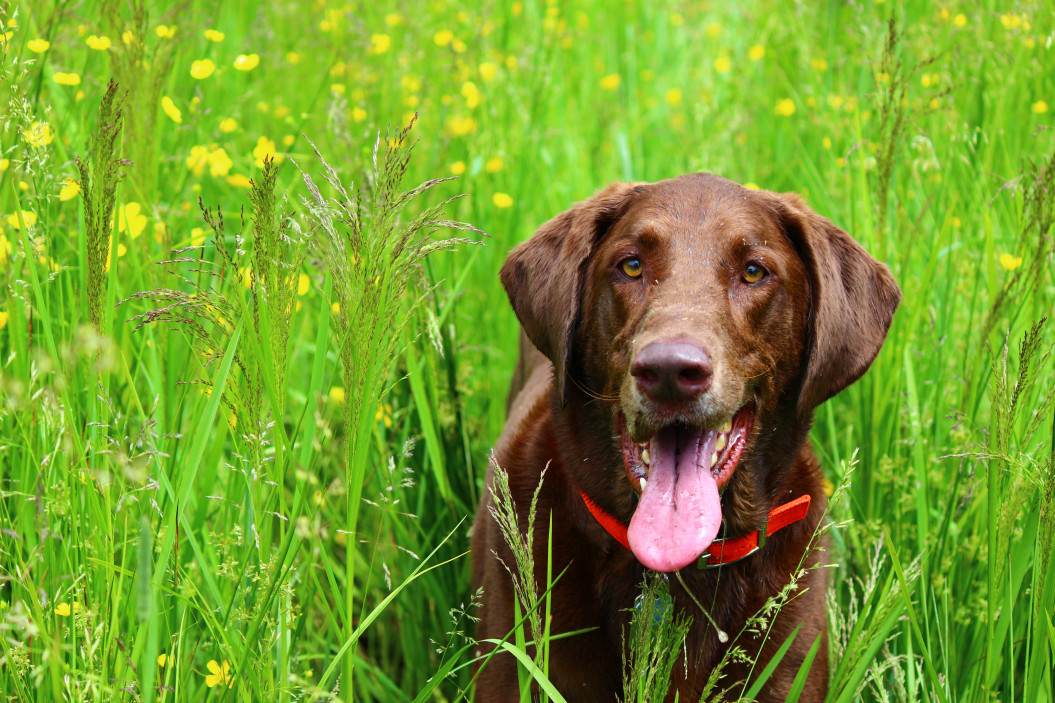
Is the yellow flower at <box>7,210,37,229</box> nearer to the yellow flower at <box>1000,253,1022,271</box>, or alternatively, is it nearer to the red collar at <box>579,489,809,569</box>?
the red collar at <box>579,489,809,569</box>

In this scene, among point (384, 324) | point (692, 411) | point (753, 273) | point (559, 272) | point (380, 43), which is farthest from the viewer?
point (380, 43)

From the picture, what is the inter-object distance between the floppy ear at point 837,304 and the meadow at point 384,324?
293mm

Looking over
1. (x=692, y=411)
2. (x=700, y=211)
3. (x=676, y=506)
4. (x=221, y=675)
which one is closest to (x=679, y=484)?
(x=676, y=506)

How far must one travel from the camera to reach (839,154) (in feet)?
13.5

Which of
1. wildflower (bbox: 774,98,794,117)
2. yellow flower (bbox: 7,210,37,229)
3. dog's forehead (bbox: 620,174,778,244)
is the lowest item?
dog's forehead (bbox: 620,174,778,244)

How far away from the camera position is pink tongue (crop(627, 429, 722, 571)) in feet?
6.84

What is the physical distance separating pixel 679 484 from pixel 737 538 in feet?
1.14

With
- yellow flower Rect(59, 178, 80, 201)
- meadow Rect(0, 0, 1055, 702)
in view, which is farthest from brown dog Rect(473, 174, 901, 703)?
yellow flower Rect(59, 178, 80, 201)

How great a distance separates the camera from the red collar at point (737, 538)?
2.35 meters

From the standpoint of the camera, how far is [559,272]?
8.30 feet

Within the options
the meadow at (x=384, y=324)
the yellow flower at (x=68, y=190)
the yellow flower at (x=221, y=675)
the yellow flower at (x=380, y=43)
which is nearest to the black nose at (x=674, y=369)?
the meadow at (x=384, y=324)

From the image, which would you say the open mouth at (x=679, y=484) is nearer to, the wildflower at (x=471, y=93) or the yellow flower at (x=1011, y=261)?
the yellow flower at (x=1011, y=261)

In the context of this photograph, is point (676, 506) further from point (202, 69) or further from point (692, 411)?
point (202, 69)

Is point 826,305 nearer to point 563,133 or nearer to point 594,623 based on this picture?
point 594,623
